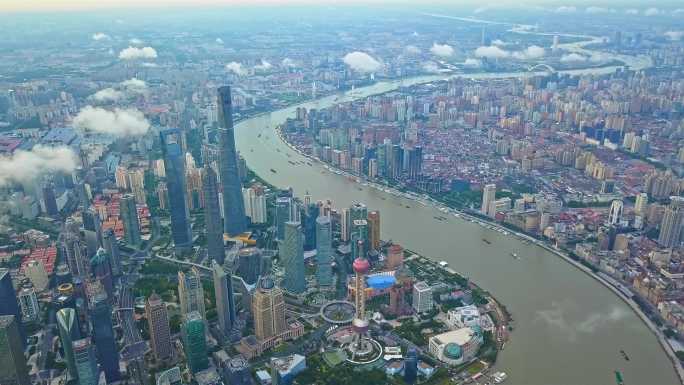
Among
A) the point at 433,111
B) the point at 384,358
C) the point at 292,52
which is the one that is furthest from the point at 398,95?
the point at 384,358

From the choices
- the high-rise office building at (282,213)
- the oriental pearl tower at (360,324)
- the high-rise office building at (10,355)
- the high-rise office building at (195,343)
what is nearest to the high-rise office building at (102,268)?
the high-rise office building at (195,343)

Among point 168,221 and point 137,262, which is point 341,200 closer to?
point 168,221

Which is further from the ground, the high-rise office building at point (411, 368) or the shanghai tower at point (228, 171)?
the shanghai tower at point (228, 171)

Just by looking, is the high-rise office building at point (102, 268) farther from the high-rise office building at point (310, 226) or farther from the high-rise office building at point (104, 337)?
the high-rise office building at point (310, 226)

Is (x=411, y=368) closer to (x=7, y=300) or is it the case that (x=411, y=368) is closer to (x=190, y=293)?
(x=190, y=293)

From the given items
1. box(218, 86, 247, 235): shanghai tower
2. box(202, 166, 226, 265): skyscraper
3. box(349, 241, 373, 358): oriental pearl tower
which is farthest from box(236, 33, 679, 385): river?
box(202, 166, 226, 265): skyscraper

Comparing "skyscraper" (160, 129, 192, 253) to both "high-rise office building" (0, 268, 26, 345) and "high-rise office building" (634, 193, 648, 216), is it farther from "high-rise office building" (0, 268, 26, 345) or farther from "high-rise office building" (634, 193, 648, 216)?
"high-rise office building" (634, 193, 648, 216)

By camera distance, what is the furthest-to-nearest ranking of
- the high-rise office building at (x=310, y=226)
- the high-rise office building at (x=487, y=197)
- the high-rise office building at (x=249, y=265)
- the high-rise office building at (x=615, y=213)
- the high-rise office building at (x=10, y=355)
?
the high-rise office building at (x=487, y=197)
the high-rise office building at (x=615, y=213)
the high-rise office building at (x=310, y=226)
the high-rise office building at (x=249, y=265)
the high-rise office building at (x=10, y=355)

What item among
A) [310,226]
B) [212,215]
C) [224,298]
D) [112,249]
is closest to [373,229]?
[310,226]
